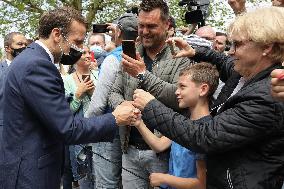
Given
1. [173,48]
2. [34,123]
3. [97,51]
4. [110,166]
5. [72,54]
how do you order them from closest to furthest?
[34,123] < [173,48] < [72,54] < [110,166] < [97,51]

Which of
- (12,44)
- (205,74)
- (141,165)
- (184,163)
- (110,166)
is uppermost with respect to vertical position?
(205,74)

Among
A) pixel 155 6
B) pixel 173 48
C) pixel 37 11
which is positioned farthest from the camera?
pixel 37 11

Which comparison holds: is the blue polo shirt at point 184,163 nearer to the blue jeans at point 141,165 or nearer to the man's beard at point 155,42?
the blue jeans at point 141,165

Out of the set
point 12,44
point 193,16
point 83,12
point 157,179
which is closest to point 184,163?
point 157,179

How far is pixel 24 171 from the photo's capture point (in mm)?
2957

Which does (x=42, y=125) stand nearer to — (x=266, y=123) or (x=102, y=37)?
Result: (x=266, y=123)

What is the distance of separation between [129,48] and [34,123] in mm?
826

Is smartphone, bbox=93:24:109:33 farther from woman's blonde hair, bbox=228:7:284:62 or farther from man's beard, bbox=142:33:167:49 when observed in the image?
woman's blonde hair, bbox=228:7:284:62

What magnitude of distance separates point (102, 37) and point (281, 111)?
547cm

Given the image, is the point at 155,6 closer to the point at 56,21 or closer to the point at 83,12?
the point at 56,21

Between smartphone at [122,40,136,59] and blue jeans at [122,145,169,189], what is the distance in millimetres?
890

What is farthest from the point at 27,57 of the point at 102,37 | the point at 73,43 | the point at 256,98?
the point at 102,37

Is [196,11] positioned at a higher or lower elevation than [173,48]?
higher

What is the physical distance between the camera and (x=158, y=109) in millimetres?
2500
